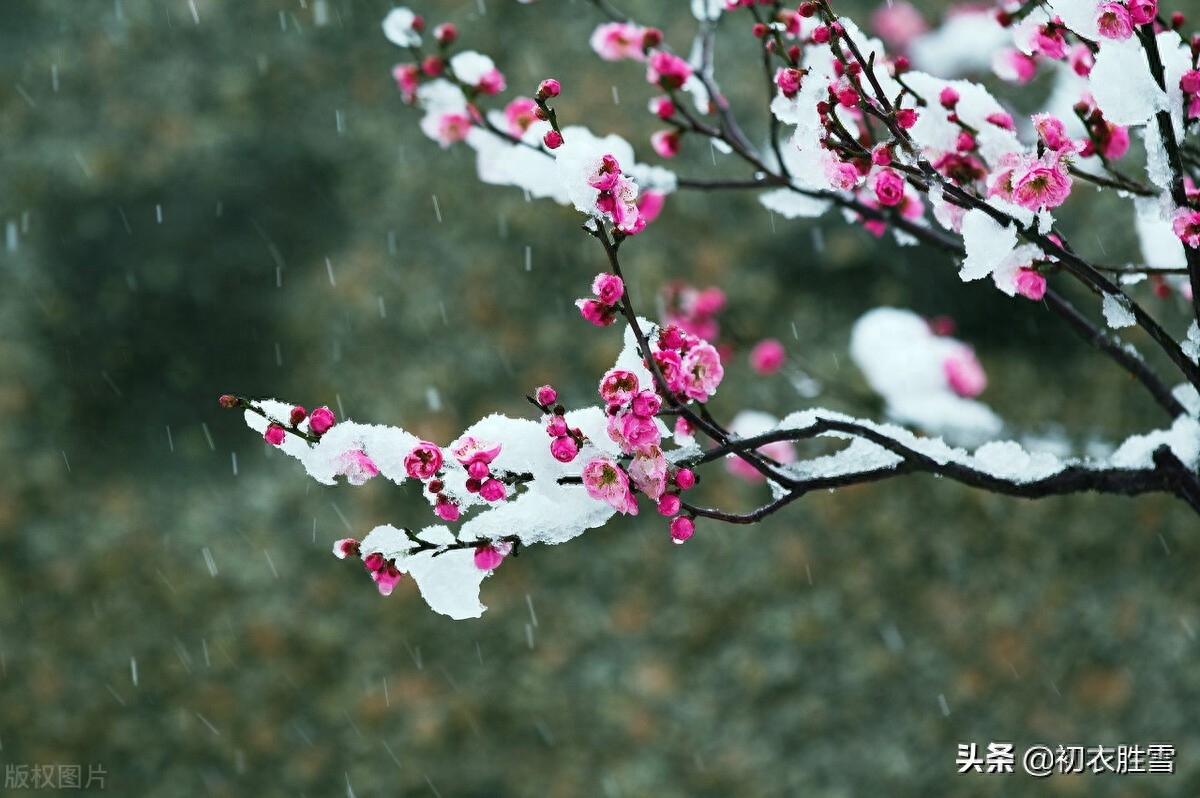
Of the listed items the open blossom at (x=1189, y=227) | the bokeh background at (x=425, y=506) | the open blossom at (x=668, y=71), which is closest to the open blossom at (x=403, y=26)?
the open blossom at (x=668, y=71)

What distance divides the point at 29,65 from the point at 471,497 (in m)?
4.98

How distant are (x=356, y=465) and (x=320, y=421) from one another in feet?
0.23

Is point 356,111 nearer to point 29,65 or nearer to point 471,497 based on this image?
point 29,65

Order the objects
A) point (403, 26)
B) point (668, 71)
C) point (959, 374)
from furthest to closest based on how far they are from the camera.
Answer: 1. point (959, 374)
2. point (403, 26)
3. point (668, 71)

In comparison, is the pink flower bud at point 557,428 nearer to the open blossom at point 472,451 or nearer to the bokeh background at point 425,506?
the open blossom at point 472,451

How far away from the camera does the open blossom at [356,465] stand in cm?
109

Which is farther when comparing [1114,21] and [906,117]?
[906,117]

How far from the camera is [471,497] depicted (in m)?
1.10

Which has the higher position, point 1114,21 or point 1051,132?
point 1114,21

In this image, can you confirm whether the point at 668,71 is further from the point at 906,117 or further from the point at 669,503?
the point at 669,503

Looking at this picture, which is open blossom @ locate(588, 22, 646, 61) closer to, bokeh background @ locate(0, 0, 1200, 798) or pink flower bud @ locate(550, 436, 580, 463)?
pink flower bud @ locate(550, 436, 580, 463)

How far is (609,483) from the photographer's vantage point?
1.04 metres

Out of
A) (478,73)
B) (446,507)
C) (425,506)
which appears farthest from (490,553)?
(425,506)

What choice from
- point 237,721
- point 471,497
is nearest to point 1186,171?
point 471,497
